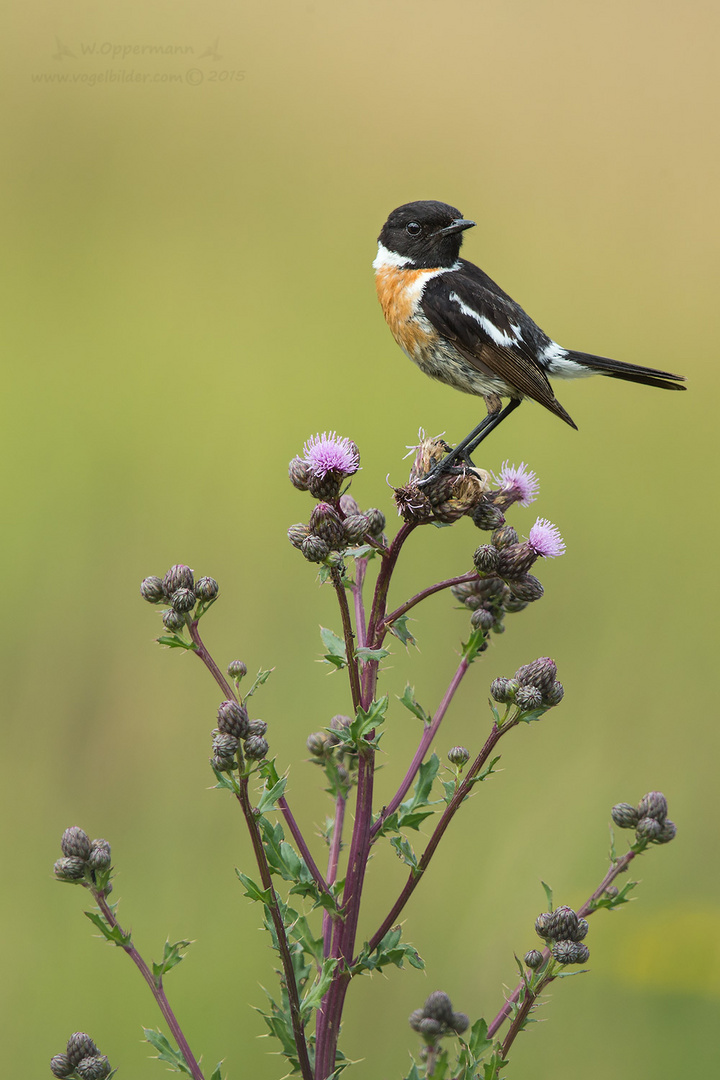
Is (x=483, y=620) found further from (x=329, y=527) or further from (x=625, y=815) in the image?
(x=625, y=815)

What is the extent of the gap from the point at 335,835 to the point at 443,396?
4804 millimetres

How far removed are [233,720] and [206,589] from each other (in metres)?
0.43

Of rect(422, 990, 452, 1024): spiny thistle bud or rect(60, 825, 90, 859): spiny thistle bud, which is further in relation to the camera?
rect(422, 990, 452, 1024): spiny thistle bud

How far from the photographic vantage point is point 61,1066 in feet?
7.98

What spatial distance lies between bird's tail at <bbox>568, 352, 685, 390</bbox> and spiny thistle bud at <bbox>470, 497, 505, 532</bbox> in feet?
4.27

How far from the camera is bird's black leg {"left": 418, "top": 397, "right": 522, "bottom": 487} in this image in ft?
9.52

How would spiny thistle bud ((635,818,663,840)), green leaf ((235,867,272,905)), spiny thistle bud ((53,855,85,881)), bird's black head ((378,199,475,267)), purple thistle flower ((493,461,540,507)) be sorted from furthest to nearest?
1. bird's black head ((378,199,475,267))
2. purple thistle flower ((493,461,540,507))
3. spiny thistle bud ((635,818,663,840))
4. spiny thistle bud ((53,855,85,881))
5. green leaf ((235,867,272,905))

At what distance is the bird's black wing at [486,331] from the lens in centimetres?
365

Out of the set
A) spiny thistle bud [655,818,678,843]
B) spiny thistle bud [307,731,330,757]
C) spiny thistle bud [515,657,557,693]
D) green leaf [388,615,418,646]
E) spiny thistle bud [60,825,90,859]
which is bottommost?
spiny thistle bud [655,818,678,843]

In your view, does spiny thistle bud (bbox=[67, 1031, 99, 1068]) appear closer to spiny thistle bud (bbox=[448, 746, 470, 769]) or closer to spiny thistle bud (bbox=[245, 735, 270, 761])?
spiny thistle bud (bbox=[245, 735, 270, 761])

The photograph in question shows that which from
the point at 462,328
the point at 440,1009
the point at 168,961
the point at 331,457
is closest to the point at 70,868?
the point at 168,961

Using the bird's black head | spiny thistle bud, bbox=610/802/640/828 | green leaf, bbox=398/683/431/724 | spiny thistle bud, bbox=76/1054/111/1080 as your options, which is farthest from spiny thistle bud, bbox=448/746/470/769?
the bird's black head

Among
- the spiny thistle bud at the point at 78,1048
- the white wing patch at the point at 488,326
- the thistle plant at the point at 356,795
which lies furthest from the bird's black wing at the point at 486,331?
the spiny thistle bud at the point at 78,1048

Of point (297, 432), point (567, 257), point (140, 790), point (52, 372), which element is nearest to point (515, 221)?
point (567, 257)
